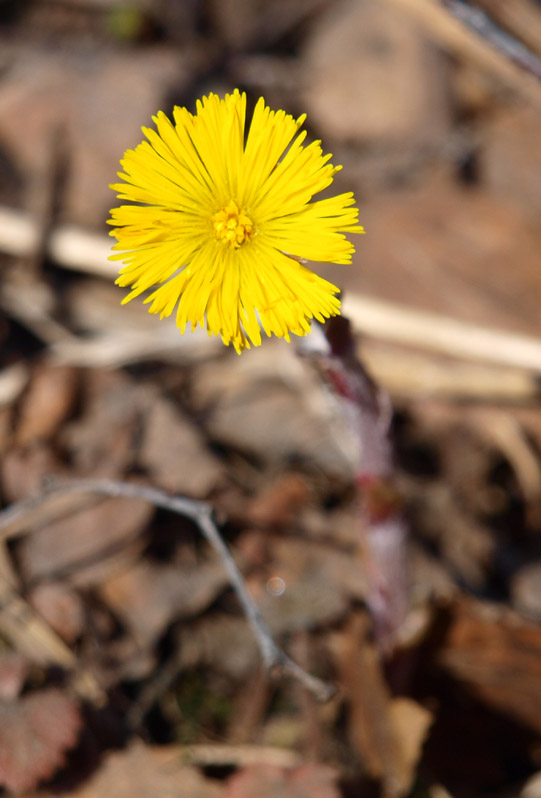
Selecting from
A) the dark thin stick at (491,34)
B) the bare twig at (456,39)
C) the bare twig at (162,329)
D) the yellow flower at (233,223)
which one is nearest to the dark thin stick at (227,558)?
the yellow flower at (233,223)

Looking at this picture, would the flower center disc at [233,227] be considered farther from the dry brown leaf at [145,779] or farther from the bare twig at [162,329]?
the dry brown leaf at [145,779]

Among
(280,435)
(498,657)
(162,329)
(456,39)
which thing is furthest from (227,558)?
(456,39)

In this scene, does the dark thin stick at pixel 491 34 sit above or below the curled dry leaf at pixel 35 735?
above

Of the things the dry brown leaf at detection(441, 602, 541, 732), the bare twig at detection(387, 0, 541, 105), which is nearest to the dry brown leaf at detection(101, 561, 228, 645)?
the dry brown leaf at detection(441, 602, 541, 732)

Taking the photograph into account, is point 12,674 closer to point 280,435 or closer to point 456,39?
point 280,435

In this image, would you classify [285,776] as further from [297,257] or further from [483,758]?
[297,257]

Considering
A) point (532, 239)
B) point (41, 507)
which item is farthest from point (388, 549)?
point (532, 239)
